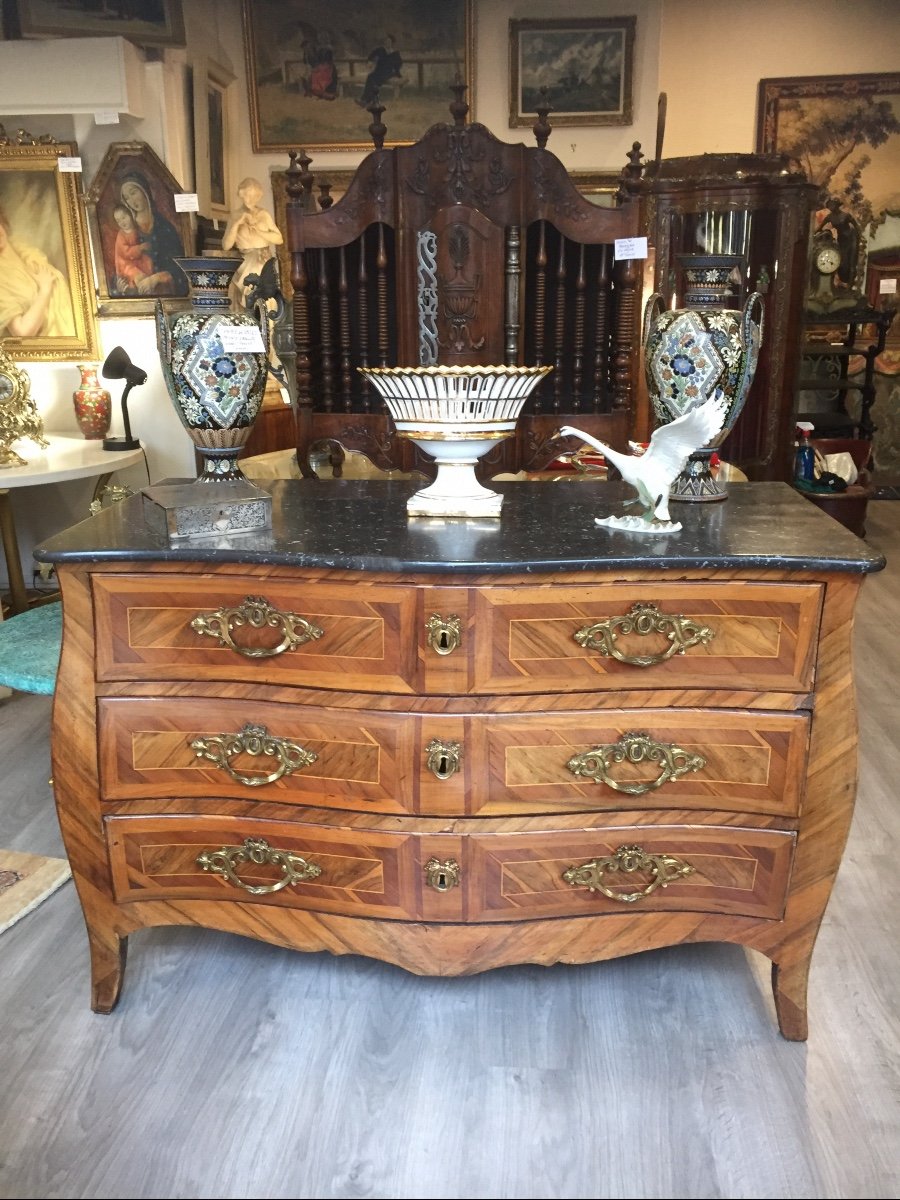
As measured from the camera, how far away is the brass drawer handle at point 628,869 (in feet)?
5.71

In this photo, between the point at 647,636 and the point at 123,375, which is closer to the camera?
the point at 647,636

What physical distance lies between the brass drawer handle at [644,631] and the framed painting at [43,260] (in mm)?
3517

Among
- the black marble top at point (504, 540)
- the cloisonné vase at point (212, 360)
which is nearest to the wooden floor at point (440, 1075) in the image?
the black marble top at point (504, 540)

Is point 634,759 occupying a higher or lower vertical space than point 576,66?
lower

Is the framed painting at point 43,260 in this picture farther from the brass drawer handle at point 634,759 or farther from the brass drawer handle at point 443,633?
the brass drawer handle at point 634,759

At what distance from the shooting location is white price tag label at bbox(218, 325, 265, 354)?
1.87 meters

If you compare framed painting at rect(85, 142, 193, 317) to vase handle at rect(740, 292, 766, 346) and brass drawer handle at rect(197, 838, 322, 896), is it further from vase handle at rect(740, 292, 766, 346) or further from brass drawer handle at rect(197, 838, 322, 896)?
→ brass drawer handle at rect(197, 838, 322, 896)

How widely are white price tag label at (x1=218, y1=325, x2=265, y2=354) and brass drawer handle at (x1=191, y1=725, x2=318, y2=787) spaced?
0.76 m

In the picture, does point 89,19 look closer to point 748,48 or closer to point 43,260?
point 43,260

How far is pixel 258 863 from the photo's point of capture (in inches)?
70.9

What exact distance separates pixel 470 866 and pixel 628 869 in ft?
0.98

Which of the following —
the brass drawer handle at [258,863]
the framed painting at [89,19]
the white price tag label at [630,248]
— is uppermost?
the framed painting at [89,19]

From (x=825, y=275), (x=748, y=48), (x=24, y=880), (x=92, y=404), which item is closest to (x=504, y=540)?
(x=24, y=880)

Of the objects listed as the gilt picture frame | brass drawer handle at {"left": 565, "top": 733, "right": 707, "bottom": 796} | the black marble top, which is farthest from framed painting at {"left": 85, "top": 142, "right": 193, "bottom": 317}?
the gilt picture frame
